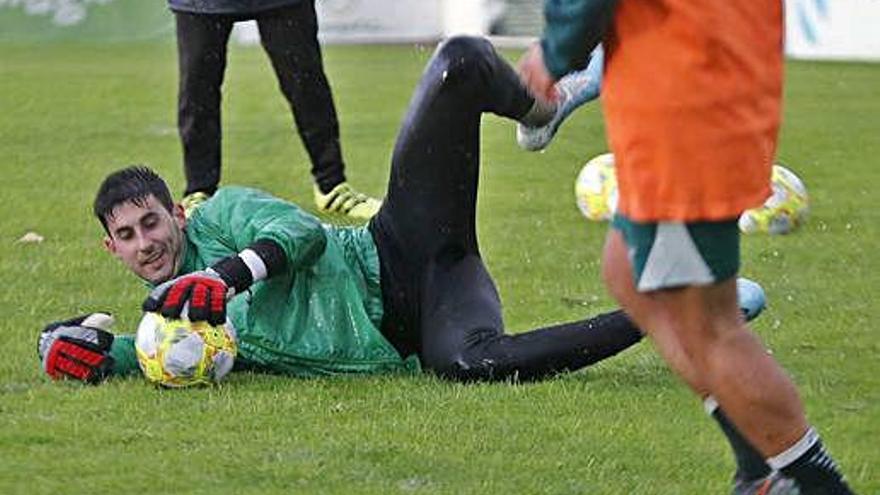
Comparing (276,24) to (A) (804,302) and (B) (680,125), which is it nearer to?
(A) (804,302)

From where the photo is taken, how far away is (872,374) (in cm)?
622

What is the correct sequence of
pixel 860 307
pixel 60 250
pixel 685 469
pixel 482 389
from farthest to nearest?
pixel 60 250 < pixel 860 307 < pixel 482 389 < pixel 685 469

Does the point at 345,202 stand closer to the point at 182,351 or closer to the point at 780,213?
the point at 780,213

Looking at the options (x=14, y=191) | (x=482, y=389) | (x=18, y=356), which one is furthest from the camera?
(x=14, y=191)

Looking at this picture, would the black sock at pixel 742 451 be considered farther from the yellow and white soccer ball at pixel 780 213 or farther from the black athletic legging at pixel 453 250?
the yellow and white soccer ball at pixel 780 213

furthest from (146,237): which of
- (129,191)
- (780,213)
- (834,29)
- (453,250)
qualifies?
(834,29)

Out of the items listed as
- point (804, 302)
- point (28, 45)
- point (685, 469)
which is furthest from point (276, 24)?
point (28, 45)

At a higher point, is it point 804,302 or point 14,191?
point 804,302

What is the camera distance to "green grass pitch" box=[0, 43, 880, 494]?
4980mm

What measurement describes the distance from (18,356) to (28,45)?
19.4 metres

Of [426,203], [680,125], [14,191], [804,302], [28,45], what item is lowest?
[28,45]

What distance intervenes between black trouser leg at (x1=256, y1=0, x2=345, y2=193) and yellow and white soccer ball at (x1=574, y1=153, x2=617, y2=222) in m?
1.31

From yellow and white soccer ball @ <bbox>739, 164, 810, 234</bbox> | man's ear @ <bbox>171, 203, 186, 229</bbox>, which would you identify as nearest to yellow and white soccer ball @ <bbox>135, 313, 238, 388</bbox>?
man's ear @ <bbox>171, 203, 186, 229</bbox>

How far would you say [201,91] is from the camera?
405 inches
